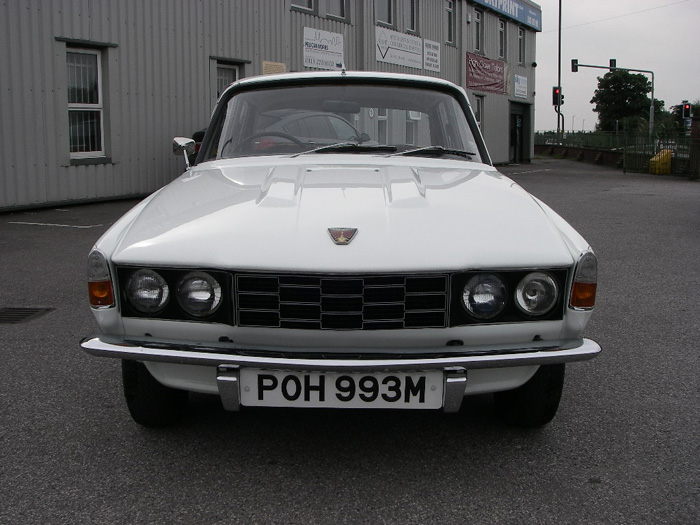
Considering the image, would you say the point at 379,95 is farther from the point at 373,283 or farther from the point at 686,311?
the point at 686,311

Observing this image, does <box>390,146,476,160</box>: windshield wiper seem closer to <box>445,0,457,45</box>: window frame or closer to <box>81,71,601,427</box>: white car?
<box>81,71,601,427</box>: white car

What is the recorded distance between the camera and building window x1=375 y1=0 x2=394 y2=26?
20.9 metres

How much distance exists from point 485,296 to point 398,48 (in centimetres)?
1999

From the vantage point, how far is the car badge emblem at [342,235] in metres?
2.53

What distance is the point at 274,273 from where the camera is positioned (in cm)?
248

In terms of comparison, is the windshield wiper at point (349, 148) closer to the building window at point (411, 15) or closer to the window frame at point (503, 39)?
the building window at point (411, 15)

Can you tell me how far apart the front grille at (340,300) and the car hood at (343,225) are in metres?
0.05

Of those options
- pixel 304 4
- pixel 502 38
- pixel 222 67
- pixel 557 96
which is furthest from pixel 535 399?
pixel 557 96

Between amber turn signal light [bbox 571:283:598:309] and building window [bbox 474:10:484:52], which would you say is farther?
building window [bbox 474:10:484:52]

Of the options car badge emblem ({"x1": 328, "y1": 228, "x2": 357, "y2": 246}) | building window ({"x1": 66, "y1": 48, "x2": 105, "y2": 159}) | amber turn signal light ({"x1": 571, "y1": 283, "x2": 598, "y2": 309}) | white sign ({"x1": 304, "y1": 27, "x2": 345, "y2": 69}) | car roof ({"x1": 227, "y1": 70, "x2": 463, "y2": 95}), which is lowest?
amber turn signal light ({"x1": 571, "y1": 283, "x2": 598, "y2": 309})

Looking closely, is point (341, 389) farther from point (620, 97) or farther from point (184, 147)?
point (620, 97)

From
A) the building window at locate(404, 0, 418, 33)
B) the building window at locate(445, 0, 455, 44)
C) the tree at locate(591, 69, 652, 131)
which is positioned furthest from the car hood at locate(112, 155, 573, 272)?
the tree at locate(591, 69, 652, 131)

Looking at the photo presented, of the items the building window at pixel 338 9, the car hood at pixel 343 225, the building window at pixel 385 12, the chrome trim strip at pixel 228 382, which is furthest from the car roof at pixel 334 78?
the building window at pixel 385 12

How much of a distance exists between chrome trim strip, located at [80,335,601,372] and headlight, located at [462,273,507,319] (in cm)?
13
